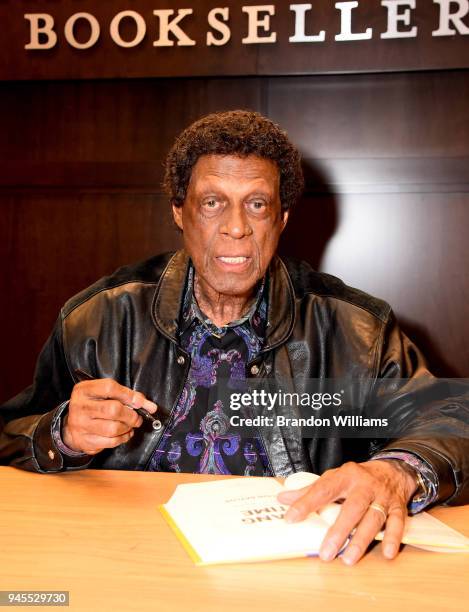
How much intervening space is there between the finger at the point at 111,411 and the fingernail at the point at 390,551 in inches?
18.8

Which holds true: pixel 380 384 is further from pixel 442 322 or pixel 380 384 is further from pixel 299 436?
pixel 442 322

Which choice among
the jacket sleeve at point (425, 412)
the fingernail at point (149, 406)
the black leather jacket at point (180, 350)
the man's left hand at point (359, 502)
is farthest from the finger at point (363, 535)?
the black leather jacket at point (180, 350)

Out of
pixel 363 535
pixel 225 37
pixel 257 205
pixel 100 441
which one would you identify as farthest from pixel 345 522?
pixel 225 37

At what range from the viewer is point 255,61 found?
2461 millimetres

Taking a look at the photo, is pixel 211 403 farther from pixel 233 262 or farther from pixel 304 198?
pixel 304 198

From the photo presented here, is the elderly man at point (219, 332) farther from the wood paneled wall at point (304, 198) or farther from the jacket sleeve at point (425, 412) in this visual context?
the wood paneled wall at point (304, 198)

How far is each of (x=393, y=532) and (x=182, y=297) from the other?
87 cm

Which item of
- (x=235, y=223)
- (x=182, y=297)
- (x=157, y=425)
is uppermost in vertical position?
(x=235, y=223)

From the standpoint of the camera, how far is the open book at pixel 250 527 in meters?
0.87

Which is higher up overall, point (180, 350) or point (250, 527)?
point (180, 350)

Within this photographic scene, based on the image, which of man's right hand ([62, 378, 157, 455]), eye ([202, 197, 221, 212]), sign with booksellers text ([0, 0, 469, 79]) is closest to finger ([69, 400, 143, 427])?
man's right hand ([62, 378, 157, 455])

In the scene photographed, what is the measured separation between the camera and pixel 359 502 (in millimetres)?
943

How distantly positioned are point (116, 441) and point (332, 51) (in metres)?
1.83

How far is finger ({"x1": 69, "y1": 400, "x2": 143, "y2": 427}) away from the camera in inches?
44.4
